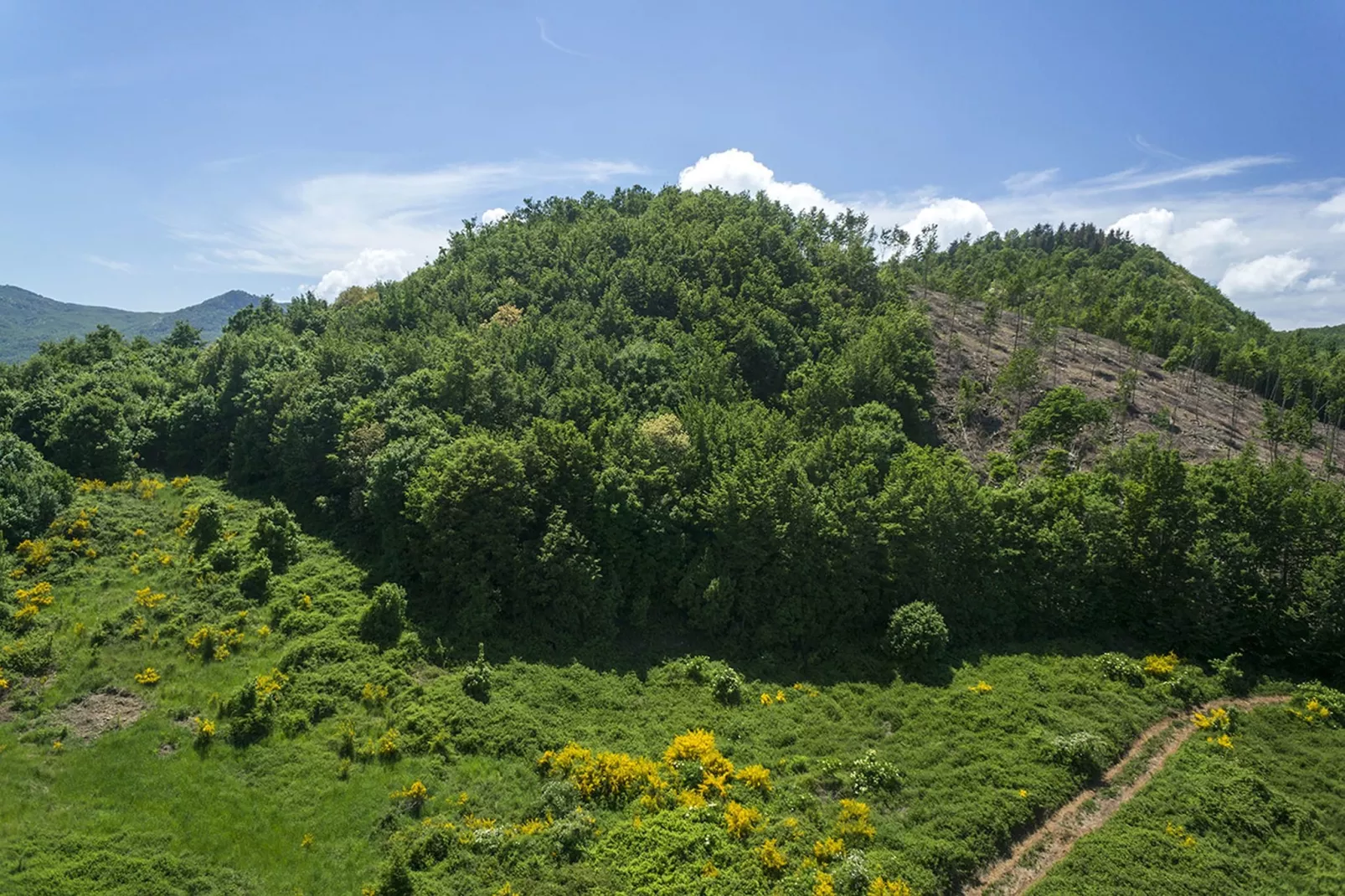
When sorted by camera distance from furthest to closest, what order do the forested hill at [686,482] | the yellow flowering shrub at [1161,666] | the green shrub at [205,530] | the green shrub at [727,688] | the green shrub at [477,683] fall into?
the green shrub at [205,530]
the forested hill at [686,482]
the yellow flowering shrub at [1161,666]
the green shrub at [727,688]
the green shrub at [477,683]

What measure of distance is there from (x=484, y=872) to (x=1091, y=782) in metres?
22.5

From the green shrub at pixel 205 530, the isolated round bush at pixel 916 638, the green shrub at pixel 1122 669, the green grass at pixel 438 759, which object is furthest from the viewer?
the green shrub at pixel 205 530

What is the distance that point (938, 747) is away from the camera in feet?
89.7

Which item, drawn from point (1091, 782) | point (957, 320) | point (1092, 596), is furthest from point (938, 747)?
point (957, 320)

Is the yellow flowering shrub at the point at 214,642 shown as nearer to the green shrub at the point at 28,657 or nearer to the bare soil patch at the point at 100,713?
the bare soil patch at the point at 100,713

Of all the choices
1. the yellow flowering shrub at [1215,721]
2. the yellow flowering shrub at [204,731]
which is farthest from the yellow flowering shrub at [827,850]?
the yellow flowering shrub at [204,731]

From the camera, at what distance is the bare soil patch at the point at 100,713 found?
27.1 meters

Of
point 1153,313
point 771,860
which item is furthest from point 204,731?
point 1153,313

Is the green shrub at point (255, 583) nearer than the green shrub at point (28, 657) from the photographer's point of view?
No

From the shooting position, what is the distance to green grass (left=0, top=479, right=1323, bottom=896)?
2155 cm

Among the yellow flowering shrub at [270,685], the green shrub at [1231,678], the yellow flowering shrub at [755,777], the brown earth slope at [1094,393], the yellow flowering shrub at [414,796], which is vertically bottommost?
the yellow flowering shrub at [414,796]

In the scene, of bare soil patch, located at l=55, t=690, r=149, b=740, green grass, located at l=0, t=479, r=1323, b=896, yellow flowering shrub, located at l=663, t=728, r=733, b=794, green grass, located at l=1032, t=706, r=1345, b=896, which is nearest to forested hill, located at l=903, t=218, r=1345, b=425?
green grass, located at l=1032, t=706, r=1345, b=896

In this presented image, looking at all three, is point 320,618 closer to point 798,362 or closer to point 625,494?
point 625,494

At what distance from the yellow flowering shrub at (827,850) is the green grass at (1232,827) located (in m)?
6.02
